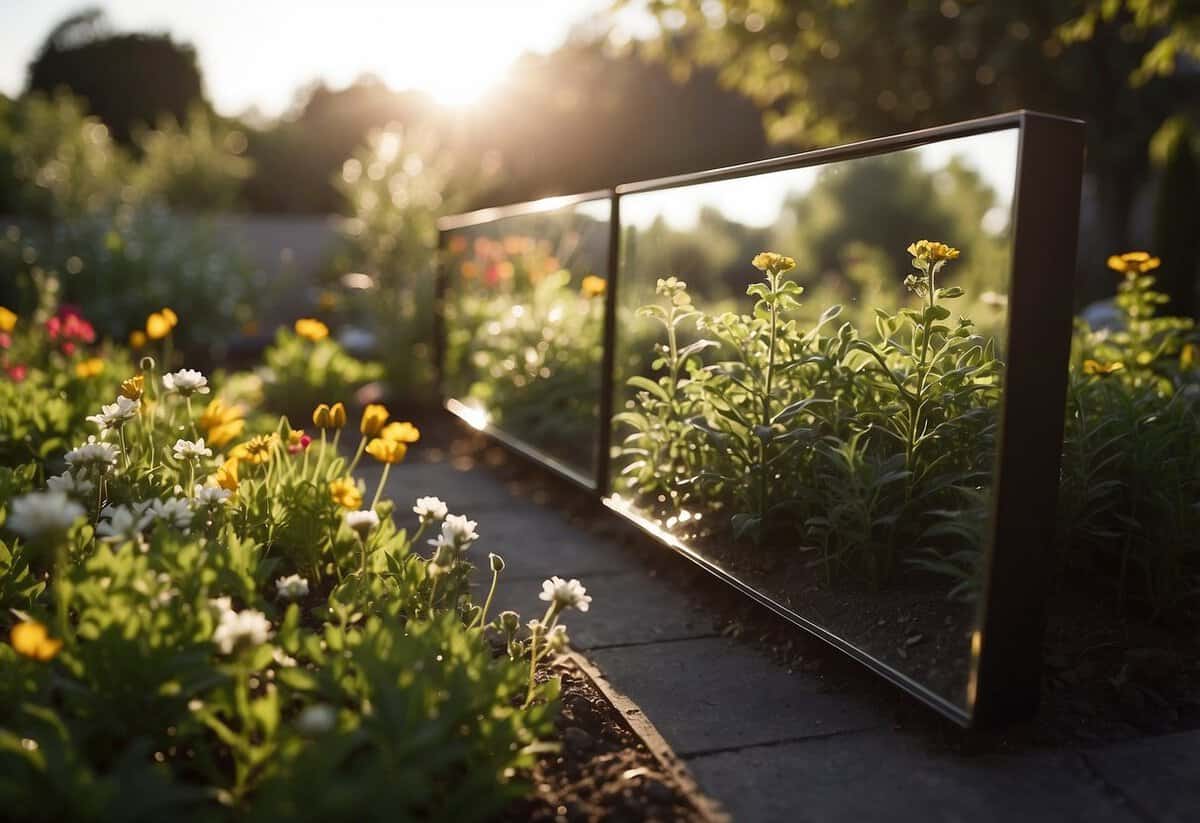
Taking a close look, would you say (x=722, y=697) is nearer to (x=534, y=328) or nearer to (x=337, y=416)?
(x=337, y=416)

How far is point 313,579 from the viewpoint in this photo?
8.81 ft

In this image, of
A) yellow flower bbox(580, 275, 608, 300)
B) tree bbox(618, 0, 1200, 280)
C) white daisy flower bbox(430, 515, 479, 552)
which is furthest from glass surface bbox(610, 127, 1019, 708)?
tree bbox(618, 0, 1200, 280)

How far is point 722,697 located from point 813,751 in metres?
0.35

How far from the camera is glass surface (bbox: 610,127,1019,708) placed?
7.45 feet

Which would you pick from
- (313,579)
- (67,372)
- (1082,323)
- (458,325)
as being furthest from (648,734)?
(458,325)

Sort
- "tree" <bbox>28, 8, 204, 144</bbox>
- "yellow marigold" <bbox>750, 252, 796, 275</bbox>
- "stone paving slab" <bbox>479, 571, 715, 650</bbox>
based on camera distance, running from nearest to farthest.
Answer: "yellow marigold" <bbox>750, 252, 796, 275</bbox>, "stone paving slab" <bbox>479, 571, 715, 650</bbox>, "tree" <bbox>28, 8, 204, 144</bbox>

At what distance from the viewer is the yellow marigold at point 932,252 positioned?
91.2 inches

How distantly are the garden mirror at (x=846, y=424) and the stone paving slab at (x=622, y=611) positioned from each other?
217 mm

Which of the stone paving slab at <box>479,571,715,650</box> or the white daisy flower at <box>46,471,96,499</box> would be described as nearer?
the white daisy flower at <box>46,471,96,499</box>

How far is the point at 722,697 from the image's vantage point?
8.28 feet

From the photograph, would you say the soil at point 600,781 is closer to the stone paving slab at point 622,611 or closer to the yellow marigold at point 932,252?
the stone paving slab at point 622,611

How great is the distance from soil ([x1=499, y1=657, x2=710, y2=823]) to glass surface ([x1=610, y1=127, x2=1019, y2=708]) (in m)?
0.64

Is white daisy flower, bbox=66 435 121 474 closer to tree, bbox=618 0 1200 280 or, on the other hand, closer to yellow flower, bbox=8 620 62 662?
yellow flower, bbox=8 620 62 662

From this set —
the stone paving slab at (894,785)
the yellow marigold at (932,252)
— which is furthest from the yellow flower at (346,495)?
the yellow marigold at (932,252)
